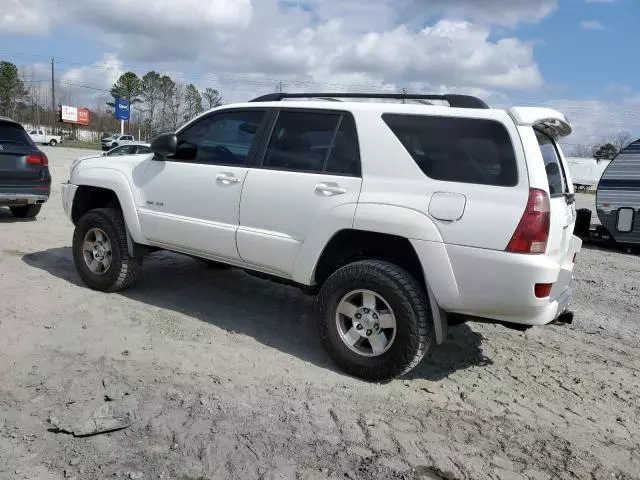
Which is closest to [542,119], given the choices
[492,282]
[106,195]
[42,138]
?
[492,282]

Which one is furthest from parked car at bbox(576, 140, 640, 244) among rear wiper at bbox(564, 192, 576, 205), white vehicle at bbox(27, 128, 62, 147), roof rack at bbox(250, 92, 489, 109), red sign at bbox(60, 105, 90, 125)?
red sign at bbox(60, 105, 90, 125)

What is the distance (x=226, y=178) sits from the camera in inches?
186

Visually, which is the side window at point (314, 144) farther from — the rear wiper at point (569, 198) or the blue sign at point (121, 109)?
the blue sign at point (121, 109)

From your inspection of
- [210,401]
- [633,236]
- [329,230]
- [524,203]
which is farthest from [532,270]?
[633,236]

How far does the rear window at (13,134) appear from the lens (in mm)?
9141

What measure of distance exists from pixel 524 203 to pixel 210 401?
7.68 ft

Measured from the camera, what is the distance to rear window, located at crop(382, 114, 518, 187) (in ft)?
11.8

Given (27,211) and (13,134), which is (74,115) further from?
(13,134)

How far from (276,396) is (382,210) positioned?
57.2 inches

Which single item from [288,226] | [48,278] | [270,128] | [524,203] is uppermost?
[270,128]

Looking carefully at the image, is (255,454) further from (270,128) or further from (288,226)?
(270,128)

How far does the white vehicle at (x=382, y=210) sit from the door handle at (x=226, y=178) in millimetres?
14

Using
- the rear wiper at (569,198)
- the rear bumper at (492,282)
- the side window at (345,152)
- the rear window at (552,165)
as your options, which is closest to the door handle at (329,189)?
the side window at (345,152)

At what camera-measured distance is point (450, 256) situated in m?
3.66
